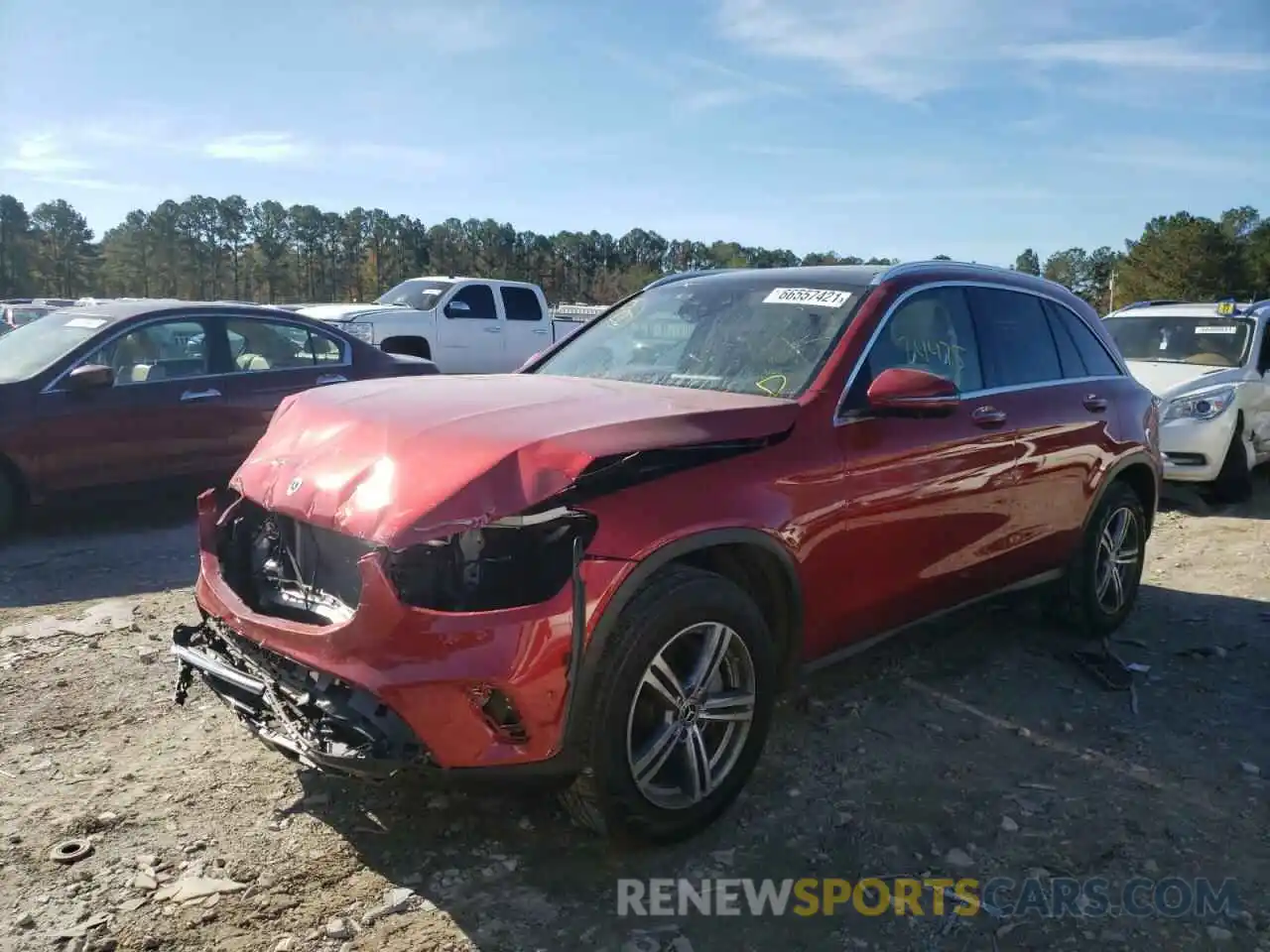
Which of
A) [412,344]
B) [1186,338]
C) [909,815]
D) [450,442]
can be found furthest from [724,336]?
[412,344]

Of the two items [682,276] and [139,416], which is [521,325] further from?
[682,276]

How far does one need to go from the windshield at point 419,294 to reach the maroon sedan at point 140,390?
7721mm

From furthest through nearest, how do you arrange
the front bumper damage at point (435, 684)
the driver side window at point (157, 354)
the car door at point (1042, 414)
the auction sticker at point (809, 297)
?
the driver side window at point (157, 354), the car door at point (1042, 414), the auction sticker at point (809, 297), the front bumper damage at point (435, 684)

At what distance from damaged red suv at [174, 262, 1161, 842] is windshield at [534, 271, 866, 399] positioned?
0.02 meters

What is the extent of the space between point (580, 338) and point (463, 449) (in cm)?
200

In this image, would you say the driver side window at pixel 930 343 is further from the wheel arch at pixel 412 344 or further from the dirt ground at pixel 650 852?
the wheel arch at pixel 412 344

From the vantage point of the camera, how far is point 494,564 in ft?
8.86

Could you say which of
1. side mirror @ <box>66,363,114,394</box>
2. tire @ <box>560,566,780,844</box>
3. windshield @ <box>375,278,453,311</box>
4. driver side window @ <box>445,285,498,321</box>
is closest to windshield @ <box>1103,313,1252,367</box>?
tire @ <box>560,566,780,844</box>

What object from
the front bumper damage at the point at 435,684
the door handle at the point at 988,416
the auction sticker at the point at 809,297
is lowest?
the front bumper damage at the point at 435,684

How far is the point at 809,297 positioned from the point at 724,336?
38cm

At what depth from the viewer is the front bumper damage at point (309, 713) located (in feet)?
8.45

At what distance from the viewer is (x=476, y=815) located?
3232 mm

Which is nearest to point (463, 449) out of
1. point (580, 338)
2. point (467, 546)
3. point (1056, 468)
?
point (467, 546)

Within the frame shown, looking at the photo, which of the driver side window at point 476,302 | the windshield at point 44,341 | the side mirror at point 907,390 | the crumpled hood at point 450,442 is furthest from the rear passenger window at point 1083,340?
the driver side window at point 476,302
